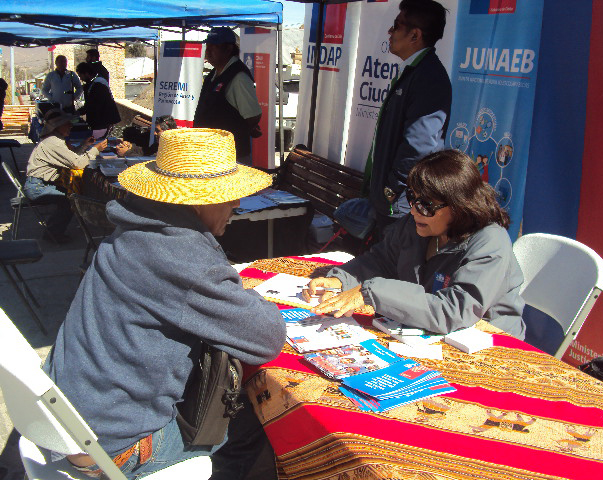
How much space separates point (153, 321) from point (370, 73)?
3.96 metres

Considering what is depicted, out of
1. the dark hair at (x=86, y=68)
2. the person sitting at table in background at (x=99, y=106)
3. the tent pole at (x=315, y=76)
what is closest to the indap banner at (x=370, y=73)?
the tent pole at (x=315, y=76)

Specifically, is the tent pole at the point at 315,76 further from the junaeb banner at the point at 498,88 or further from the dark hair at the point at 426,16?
the dark hair at the point at 426,16

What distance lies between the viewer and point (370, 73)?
4.98 metres

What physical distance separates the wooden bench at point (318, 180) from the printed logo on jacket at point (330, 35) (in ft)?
3.03

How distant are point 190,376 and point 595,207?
2.47m

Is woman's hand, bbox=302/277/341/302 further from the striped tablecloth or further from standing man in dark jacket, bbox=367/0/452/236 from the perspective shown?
standing man in dark jacket, bbox=367/0/452/236

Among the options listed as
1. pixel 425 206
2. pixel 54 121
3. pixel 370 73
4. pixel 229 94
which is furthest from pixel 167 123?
pixel 425 206

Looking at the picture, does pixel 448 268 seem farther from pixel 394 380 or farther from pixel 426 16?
pixel 426 16

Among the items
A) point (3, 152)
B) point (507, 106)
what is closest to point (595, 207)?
point (507, 106)

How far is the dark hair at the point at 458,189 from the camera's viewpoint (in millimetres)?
2096

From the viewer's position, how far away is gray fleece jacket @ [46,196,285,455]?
154 centimetres

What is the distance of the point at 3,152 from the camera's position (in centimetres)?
1052

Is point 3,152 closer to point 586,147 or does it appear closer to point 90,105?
point 90,105

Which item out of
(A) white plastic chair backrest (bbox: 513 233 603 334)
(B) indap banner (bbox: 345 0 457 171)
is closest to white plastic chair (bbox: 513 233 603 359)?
(A) white plastic chair backrest (bbox: 513 233 603 334)
